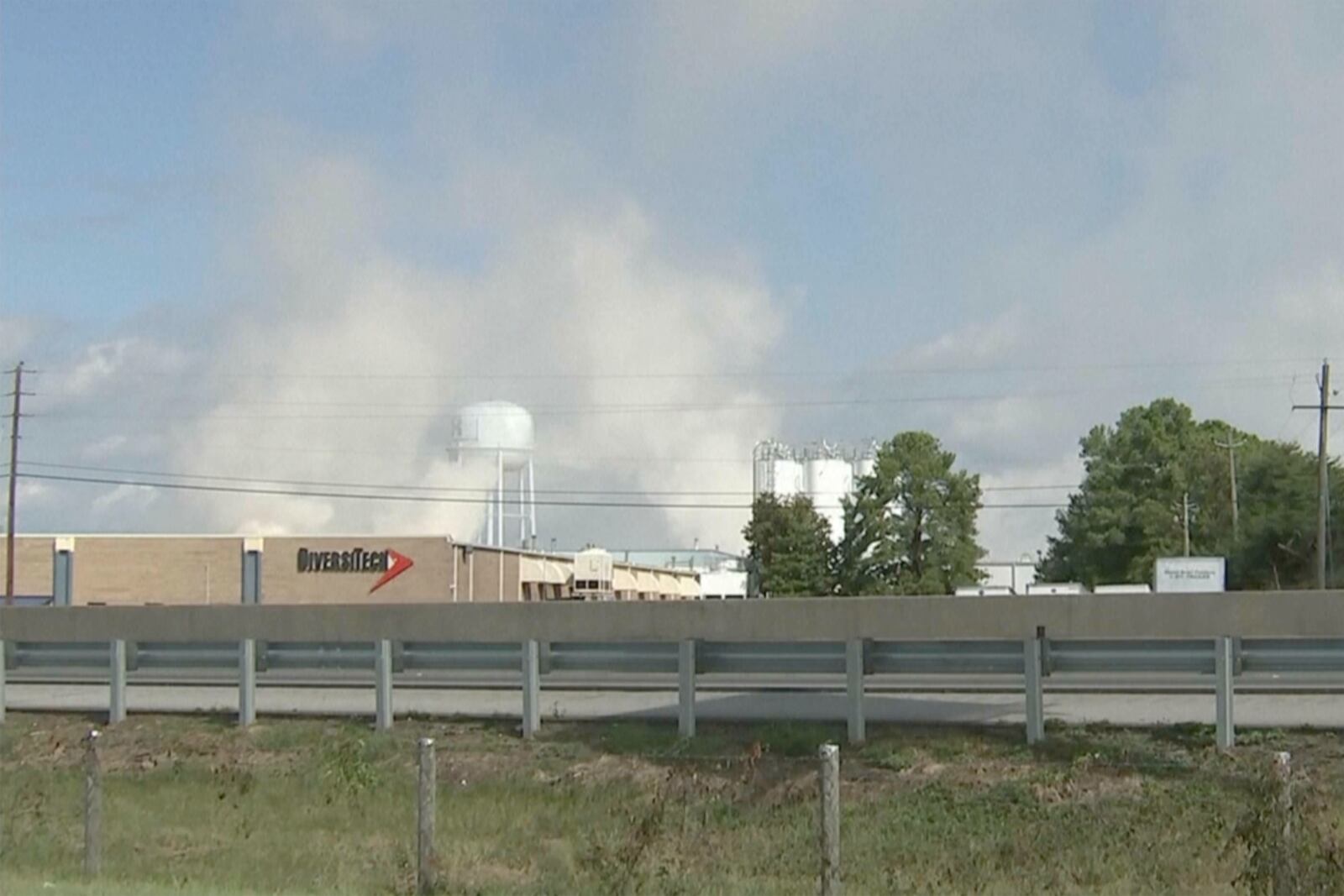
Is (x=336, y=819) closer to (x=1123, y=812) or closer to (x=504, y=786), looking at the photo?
(x=504, y=786)

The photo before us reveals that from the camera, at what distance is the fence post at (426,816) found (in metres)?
12.1

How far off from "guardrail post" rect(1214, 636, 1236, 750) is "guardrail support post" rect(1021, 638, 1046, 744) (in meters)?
1.50

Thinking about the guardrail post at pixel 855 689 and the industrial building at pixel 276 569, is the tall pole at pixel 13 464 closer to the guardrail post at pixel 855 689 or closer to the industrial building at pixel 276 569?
the industrial building at pixel 276 569

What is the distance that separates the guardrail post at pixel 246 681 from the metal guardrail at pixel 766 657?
198 mm

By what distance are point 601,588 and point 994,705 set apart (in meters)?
70.5

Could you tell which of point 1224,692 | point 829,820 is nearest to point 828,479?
point 1224,692

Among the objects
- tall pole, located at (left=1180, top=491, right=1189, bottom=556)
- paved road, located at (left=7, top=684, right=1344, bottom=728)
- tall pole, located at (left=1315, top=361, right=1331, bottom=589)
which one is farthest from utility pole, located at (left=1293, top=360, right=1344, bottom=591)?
paved road, located at (left=7, top=684, right=1344, bottom=728)

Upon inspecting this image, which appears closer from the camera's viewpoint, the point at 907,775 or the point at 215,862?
the point at 215,862

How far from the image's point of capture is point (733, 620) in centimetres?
1856

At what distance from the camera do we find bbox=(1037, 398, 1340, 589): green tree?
86.8 meters

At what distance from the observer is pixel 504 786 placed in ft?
54.3

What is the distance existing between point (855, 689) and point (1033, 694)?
1691 millimetres

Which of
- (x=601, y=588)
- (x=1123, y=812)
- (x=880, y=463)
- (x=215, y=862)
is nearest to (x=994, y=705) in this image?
(x=1123, y=812)

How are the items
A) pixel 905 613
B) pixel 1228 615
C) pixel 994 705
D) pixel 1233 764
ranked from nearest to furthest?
pixel 1233 764 → pixel 1228 615 → pixel 905 613 → pixel 994 705
